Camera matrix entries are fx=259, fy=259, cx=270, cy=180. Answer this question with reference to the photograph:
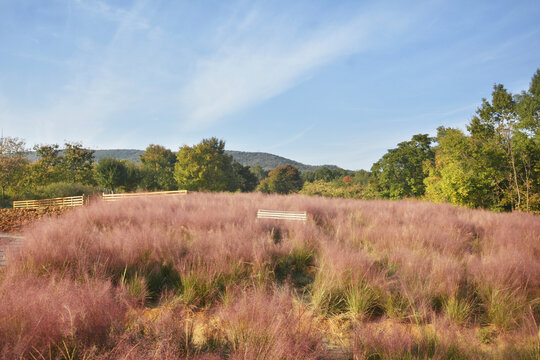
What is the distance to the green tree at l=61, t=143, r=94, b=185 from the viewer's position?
3809 centimetres

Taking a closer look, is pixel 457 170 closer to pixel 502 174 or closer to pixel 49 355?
pixel 502 174

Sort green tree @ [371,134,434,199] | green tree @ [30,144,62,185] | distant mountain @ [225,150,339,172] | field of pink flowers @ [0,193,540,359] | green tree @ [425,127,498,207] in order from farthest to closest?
1. distant mountain @ [225,150,339,172]
2. green tree @ [371,134,434,199]
3. green tree @ [30,144,62,185]
4. green tree @ [425,127,498,207]
5. field of pink flowers @ [0,193,540,359]

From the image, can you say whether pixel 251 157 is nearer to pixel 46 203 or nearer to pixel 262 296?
pixel 46 203

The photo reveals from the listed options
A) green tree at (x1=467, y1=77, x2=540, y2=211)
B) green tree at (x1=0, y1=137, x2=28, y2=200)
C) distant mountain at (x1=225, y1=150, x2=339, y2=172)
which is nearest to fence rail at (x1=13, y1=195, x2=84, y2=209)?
green tree at (x1=0, y1=137, x2=28, y2=200)

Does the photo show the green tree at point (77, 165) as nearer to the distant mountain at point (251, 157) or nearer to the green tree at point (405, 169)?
the green tree at point (405, 169)

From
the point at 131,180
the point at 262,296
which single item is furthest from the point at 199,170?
the point at 262,296

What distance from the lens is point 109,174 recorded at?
37.6 metres

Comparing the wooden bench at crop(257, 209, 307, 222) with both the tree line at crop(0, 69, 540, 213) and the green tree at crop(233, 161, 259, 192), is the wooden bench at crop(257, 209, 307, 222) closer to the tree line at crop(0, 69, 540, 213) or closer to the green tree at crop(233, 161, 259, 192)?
the tree line at crop(0, 69, 540, 213)

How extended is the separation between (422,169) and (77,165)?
2020 inches

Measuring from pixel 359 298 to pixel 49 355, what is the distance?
10.4ft

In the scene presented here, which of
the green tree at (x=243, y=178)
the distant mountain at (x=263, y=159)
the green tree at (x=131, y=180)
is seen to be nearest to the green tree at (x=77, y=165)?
the green tree at (x=131, y=180)

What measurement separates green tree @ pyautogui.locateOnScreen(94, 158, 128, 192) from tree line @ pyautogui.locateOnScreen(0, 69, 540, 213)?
0.41ft

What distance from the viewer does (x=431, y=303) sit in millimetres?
3516

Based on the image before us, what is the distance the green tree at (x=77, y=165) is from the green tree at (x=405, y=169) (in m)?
44.1
